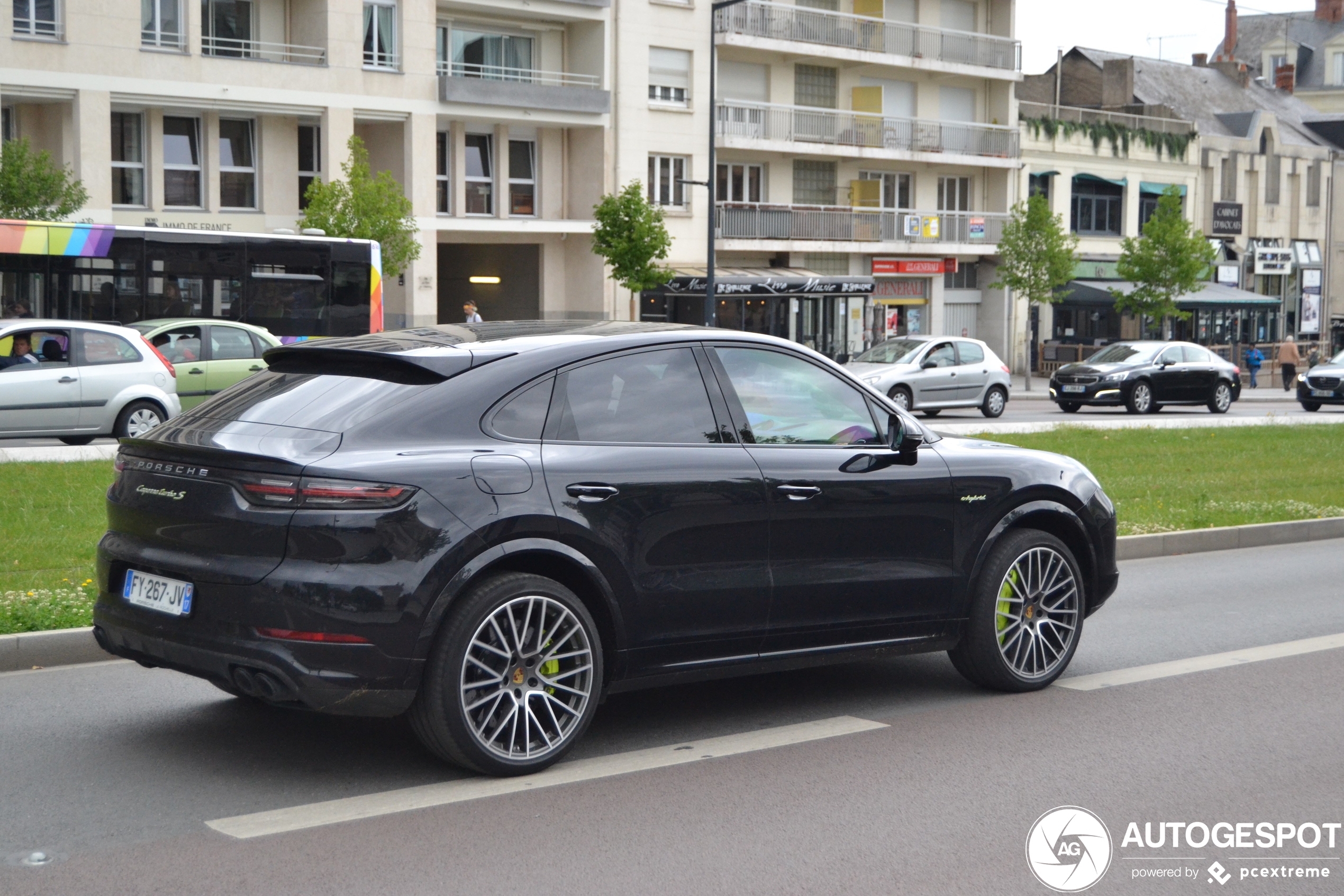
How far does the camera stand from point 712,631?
20.0ft

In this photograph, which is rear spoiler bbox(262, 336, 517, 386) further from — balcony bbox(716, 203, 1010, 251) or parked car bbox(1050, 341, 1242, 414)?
balcony bbox(716, 203, 1010, 251)

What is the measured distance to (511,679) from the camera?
5578mm

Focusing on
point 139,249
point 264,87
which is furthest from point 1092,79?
point 139,249

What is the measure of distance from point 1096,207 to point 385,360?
192 ft

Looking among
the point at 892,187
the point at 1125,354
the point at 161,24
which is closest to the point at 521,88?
the point at 161,24

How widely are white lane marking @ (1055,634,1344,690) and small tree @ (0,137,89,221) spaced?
2682cm

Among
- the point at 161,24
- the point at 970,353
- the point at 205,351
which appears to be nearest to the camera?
the point at 205,351

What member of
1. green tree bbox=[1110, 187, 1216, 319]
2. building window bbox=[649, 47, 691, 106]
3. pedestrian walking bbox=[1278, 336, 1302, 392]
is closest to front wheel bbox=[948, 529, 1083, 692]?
building window bbox=[649, 47, 691, 106]

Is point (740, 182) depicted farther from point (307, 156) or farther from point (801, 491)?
point (801, 491)

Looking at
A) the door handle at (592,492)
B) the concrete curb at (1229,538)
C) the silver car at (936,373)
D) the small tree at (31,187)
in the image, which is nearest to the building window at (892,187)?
the silver car at (936,373)

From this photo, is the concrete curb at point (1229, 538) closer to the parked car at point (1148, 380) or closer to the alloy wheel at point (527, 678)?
the alloy wheel at point (527, 678)

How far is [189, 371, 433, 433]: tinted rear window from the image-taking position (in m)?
5.54

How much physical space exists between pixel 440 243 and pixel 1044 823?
4046cm

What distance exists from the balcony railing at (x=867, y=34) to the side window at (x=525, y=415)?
137 ft
